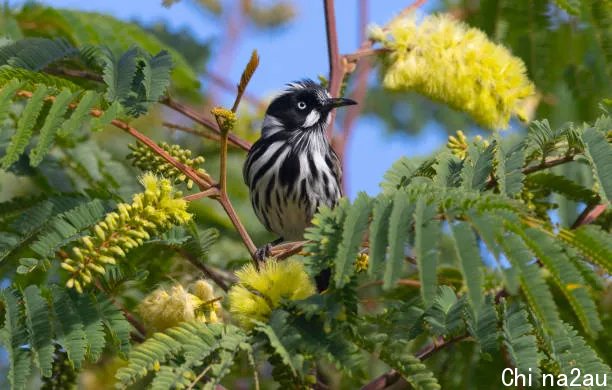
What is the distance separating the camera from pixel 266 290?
9.31 feet

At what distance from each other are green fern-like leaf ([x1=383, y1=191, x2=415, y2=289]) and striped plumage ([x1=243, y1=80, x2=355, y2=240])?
7.23 feet

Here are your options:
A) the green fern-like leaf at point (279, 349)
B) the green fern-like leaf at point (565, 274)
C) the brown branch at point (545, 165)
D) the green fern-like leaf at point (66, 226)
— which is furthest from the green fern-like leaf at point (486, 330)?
the green fern-like leaf at point (66, 226)

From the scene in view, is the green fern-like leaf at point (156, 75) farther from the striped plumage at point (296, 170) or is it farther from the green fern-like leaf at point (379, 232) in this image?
the striped plumage at point (296, 170)

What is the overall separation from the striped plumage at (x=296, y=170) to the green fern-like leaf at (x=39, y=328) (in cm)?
208

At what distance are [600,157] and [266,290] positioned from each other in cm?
112

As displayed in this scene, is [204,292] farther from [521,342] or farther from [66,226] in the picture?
[521,342]

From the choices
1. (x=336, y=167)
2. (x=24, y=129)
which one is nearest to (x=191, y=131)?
(x=336, y=167)

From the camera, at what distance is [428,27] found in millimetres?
4352

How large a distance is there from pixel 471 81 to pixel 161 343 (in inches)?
74.5

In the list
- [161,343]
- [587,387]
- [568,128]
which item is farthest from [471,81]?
[161,343]

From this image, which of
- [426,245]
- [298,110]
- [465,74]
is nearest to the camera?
[426,245]

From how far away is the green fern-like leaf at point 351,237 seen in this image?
2.60 meters

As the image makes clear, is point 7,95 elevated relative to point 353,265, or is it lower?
elevated

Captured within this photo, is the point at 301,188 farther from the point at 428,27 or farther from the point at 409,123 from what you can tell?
the point at 409,123
